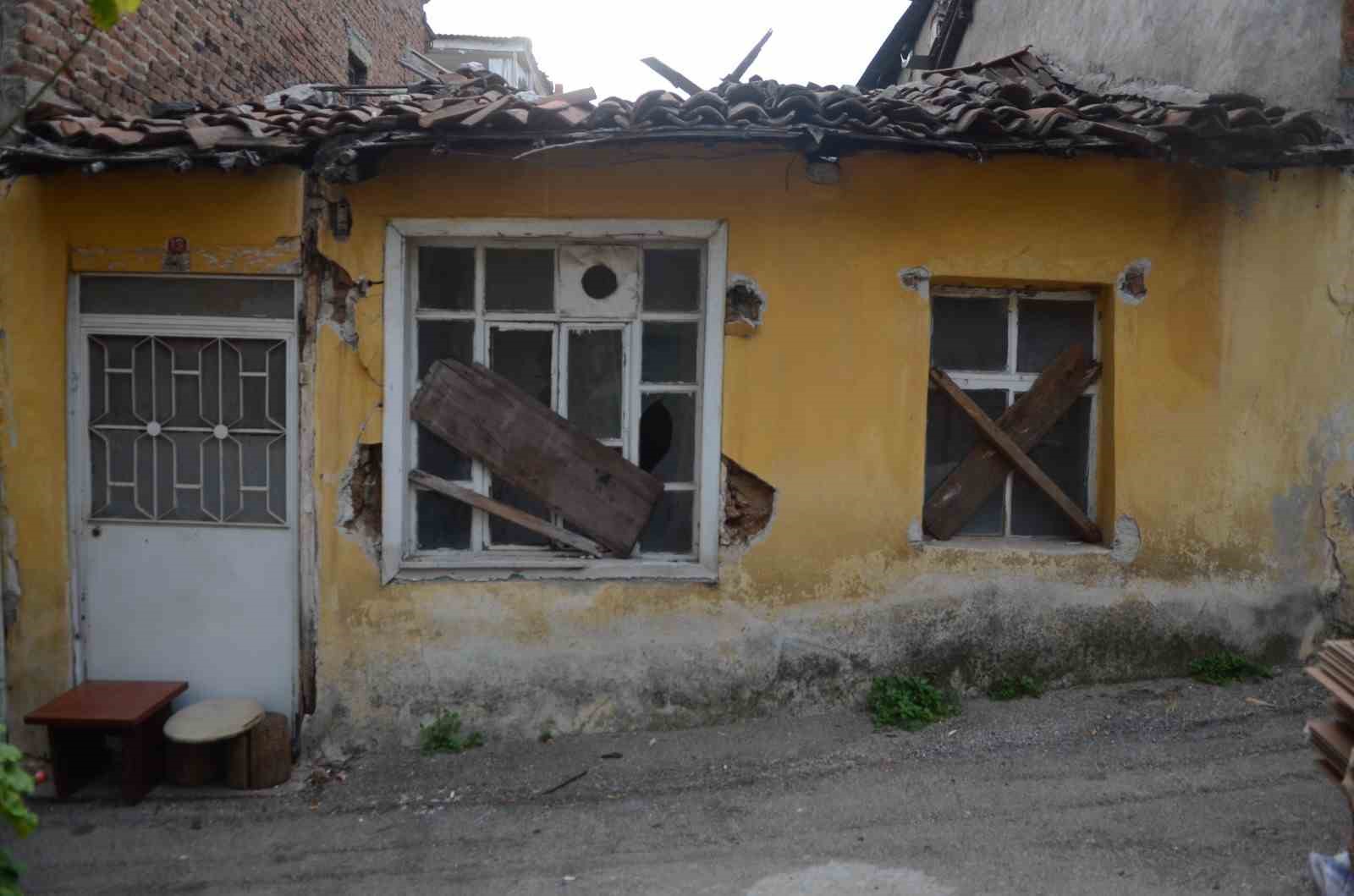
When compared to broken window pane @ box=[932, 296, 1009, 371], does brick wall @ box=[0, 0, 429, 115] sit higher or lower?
higher

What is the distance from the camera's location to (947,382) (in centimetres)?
548

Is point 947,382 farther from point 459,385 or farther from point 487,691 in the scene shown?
point 487,691

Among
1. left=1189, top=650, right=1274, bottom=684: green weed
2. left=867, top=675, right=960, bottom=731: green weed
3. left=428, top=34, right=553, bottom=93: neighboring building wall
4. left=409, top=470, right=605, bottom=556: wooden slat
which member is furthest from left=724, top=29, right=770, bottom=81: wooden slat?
left=428, top=34, right=553, bottom=93: neighboring building wall

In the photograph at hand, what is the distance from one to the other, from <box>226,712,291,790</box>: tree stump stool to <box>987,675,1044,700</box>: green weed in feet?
12.5

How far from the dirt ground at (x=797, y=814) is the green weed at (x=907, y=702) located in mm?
80

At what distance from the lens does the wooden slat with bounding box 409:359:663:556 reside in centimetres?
535

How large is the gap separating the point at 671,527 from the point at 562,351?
117 centimetres

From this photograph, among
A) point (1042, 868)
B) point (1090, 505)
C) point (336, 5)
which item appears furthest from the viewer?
point (336, 5)

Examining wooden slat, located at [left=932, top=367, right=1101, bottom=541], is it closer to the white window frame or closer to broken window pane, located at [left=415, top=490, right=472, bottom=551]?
the white window frame

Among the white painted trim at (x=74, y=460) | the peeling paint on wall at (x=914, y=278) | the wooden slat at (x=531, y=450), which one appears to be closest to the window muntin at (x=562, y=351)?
the wooden slat at (x=531, y=450)

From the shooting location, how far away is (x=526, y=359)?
5469mm

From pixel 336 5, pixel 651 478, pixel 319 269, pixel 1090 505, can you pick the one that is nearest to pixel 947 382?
pixel 1090 505

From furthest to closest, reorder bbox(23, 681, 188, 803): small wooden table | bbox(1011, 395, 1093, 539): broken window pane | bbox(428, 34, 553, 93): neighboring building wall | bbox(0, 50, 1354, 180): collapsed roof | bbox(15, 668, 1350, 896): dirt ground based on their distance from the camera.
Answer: bbox(428, 34, 553, 93): neighboring building wall < bbox(1011, 395, 1093, 539): broken window pane < bbox(23, 681, 188, 803): small wooden table < bbox(0, 50, 1354, 180): collapsed roof < bbox(15, 668, 1350, 896): dirt ground

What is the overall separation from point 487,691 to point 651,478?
1468 millimetres
